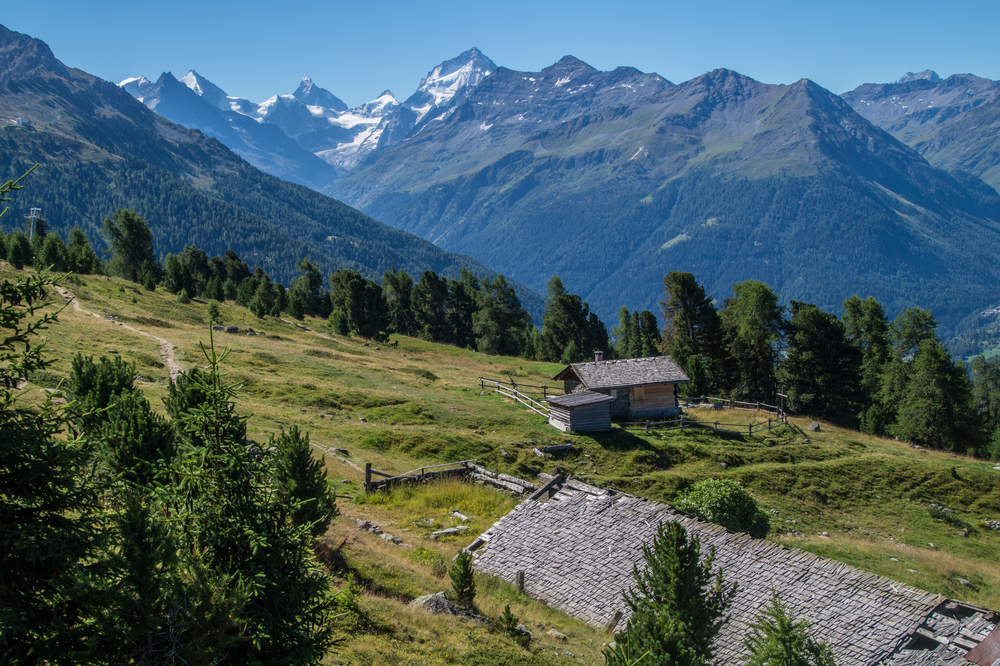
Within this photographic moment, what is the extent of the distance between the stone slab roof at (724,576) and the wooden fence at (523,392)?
69.4 feet

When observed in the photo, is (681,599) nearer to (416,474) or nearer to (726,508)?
(726,508)

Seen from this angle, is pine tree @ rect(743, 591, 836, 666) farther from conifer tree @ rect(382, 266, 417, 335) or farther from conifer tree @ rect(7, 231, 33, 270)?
conifer tree @ rect(382, 266, 417, 335)

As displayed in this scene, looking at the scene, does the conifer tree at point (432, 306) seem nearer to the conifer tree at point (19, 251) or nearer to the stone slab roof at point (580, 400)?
the conifer tree at point (19, 251)

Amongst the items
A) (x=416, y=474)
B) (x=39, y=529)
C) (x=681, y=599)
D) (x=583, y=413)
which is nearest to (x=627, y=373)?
(x=583, y=413)

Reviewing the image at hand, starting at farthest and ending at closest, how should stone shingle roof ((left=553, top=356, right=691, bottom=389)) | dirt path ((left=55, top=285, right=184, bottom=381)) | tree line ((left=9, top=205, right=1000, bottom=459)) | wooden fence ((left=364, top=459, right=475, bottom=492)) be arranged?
tree line ((left=9, top=205, right=1000, bottom=459)) < stone shingle roof ((left=553, top=356, right=691, bottom=389)) < dirt path ((left=55, top=285, right=184, bottom=381)) < wooden fence ((left=364, top=459, right=475, bottom=492))

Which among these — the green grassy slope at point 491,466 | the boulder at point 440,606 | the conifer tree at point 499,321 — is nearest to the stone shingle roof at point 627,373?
the green grassy slope at point 491,466

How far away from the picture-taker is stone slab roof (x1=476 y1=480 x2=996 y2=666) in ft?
56.7

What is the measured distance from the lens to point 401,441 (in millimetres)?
37219

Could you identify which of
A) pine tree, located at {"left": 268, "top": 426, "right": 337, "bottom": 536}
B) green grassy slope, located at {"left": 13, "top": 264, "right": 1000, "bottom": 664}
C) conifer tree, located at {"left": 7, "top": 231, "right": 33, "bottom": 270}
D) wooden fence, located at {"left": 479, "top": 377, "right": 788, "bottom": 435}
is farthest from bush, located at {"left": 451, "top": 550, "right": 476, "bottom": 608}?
conifer tree, located at {"left": 7, "top": 231, "right": 33, "bottom": 270}

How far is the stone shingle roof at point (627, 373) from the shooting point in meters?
49.0

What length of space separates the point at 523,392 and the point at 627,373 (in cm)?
1015

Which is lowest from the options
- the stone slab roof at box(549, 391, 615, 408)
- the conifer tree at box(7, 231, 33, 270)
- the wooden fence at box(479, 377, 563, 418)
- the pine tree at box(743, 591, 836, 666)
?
the pine tree at box(743, 591, 836, 666)

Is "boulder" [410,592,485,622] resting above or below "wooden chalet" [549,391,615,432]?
below

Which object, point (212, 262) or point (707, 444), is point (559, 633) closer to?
point (707, 444)
